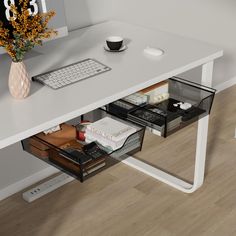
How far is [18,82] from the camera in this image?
165 cm

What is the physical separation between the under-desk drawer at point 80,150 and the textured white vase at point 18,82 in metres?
0.27

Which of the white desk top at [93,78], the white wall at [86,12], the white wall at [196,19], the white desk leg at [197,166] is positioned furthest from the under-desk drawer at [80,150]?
the white wall at [196,19]

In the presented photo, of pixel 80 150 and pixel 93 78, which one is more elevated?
pixel 93 78

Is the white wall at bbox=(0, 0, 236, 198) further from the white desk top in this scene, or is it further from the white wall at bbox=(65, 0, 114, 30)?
the white desk top

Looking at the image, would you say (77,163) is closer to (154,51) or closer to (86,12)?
(154,51)

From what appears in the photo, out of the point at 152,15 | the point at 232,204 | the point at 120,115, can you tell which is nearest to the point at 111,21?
the point at 152,15

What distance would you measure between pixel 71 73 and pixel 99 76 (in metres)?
0.11

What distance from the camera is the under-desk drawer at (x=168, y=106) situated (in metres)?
1.99

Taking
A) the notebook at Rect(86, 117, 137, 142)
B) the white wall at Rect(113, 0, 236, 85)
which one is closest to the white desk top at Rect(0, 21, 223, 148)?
the notebook at Rect(86, 117, 137, 142)

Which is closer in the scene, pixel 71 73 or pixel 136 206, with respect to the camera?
pixel 71 73

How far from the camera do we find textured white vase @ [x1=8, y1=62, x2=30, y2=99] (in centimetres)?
165

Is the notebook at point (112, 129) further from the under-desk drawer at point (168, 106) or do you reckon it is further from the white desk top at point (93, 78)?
the white desk top at point (93, 78)

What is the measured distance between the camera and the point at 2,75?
1.89 metres

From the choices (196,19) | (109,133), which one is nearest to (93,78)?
(109,133)
